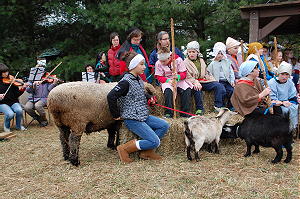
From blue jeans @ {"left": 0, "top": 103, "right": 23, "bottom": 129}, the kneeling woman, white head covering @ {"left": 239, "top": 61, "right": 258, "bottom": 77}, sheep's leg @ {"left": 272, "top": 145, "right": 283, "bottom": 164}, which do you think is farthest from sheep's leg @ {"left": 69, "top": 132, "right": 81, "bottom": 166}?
blue jeans @ {"left": 0, "top": 103, "right": 23, "bottom": 129}

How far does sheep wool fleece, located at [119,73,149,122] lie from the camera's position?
4430 mm

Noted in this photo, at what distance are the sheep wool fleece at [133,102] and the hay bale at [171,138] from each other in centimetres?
42

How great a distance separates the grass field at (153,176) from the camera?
3.46 m

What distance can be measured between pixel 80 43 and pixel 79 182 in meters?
9.35

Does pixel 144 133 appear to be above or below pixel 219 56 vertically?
below

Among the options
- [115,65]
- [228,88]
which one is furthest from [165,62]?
[228,88]

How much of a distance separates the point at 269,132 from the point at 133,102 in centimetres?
195

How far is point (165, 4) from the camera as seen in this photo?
10.5 m

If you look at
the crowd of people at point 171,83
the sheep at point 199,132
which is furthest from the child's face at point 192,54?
the sheep at point 199,132

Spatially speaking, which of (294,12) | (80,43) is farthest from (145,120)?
(80,43)

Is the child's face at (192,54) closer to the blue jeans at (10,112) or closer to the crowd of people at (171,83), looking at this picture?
the crowd of people at (171,83)

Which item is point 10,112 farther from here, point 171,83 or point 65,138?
point 171,83

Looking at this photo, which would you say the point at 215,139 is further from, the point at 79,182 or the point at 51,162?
the point at 51,162

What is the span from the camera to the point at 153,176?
3959 millimetres
